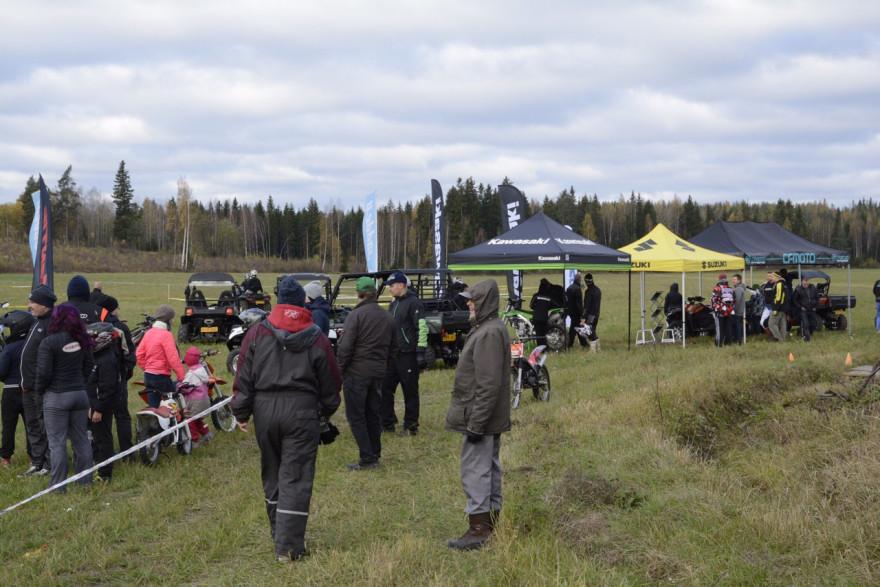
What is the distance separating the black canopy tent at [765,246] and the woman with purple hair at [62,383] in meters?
16.0

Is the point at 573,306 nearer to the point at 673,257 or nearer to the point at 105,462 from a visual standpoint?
the point at 673,257

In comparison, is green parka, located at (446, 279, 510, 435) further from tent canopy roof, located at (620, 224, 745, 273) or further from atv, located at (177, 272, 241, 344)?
atv, located at (177, 272, 241, 344)

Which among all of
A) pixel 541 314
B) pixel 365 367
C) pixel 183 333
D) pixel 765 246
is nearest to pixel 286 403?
pixel 365 367

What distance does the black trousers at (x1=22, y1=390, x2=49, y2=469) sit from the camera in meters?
7.31

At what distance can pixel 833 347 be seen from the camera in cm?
1585

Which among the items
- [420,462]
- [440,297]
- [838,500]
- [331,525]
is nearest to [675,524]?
[838,500]

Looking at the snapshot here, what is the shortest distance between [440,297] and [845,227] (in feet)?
441

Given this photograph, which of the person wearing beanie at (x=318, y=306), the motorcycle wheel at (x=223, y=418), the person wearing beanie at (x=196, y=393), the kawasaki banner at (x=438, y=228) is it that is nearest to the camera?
the person wearing beanie at (x=196, y=393)

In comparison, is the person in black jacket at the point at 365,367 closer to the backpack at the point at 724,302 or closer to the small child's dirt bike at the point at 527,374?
the small child's dirt bike at the point at 527,374

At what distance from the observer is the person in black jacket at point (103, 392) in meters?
7.06

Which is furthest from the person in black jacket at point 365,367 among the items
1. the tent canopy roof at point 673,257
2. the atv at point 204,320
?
the atv at point 204,320

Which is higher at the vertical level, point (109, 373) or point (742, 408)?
point (109, 373)

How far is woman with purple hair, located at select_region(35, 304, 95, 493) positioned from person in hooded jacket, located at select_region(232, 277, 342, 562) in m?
2.55

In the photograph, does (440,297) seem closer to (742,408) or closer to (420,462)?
(742,408)
